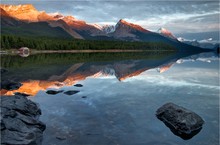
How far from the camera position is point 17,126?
1583cm

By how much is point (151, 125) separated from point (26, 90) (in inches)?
776

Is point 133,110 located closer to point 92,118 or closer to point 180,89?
point 92,118

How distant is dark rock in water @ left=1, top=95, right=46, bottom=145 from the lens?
48.4 ft

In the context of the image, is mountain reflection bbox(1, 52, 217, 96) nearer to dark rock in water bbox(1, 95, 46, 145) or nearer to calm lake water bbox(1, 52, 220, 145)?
calm lake water bbox(1, 52, 220, 145)

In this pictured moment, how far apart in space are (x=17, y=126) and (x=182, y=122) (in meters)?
12.2

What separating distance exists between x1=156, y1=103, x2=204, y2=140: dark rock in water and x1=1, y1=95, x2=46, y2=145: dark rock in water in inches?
397

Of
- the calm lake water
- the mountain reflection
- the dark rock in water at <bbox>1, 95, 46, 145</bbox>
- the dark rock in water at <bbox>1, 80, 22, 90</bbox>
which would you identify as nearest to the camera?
the dark rock in water at <bbox>1, 95, 46, 145</bbox>

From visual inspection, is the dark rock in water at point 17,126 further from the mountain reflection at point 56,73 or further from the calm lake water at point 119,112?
the mountain reflection at point 56,73

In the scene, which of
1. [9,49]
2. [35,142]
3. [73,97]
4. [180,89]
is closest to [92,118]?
[35,142]

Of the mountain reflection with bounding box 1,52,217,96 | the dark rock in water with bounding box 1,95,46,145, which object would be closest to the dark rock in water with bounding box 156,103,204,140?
the dark rock in water with bounding box 1,95,46,145

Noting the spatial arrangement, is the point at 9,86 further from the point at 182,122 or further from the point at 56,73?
the point at 182,122

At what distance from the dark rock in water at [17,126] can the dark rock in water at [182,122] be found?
33.1ft

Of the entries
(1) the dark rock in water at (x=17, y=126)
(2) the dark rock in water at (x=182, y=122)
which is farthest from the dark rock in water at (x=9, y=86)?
(2) the dark rock in water at (x=182, y=122)

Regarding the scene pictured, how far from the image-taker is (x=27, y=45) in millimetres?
165000
